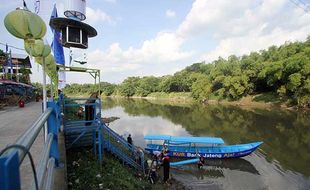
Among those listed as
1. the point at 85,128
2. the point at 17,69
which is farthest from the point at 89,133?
the point at 17,69

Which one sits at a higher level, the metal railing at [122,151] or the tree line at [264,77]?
the tree line at [264,77]

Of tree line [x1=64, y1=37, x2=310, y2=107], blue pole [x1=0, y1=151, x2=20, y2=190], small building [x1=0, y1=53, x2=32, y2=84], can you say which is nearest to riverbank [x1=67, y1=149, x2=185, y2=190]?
blue pole [x1=0, y1=151, x2=20, y2=190]

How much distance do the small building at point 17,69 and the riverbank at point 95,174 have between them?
20.6 meters

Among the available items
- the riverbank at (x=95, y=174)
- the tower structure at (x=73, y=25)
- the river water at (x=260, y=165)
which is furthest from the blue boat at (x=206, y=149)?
the tower structure at (x=73, y=25)

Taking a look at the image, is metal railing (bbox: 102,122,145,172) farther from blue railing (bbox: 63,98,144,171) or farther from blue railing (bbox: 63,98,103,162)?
blue railing (bbox: 63,98,103,162)

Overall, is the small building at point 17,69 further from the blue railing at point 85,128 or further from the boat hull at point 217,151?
the boat hull at point 217,151

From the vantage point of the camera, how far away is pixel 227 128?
25266mm

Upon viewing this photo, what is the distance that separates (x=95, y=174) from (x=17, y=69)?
94.3 feet

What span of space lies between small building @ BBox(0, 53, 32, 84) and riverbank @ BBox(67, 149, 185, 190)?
67.6 feet

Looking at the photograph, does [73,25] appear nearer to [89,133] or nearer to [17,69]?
[89,133]

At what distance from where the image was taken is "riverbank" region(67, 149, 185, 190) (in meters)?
7.21

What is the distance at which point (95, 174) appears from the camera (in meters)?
7.97

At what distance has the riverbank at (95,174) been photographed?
721cm

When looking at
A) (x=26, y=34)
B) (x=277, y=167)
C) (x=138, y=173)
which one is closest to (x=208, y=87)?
(x=277, y=167)
